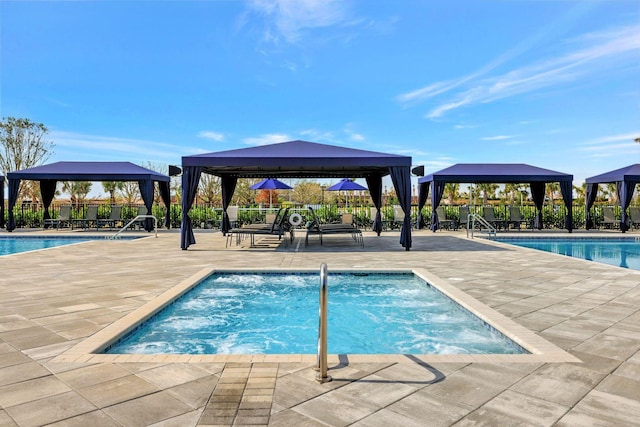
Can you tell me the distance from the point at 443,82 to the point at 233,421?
15.5 meters

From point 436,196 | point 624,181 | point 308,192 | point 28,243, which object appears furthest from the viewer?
point 308,192

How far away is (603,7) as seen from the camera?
9.16 meters

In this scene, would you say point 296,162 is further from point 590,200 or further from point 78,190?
point 78,190

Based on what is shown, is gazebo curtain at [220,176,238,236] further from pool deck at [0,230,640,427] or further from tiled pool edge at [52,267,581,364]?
tiled pool edge at [52,267,581,364]

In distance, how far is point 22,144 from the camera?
27.9 m

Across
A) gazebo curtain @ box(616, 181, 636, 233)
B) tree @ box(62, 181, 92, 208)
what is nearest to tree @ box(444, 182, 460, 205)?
gazebo curtain @ box(616, 181, 636, 233)

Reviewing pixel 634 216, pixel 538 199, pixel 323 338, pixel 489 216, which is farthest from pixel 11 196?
pixel 634 216

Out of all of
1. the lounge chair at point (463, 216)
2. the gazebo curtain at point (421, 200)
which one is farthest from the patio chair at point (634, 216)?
the gazebo curtain at point (421, 200)

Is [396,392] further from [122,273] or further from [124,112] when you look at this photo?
[124,112]

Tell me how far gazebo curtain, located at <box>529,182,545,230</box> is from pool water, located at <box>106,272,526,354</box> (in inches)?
483

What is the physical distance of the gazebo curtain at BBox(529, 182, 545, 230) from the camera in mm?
15922

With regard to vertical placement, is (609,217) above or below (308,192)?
below

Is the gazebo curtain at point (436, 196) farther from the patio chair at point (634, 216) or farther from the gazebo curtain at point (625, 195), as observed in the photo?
the patio chair at point (634, 216)

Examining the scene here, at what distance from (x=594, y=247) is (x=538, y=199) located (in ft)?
16.6
